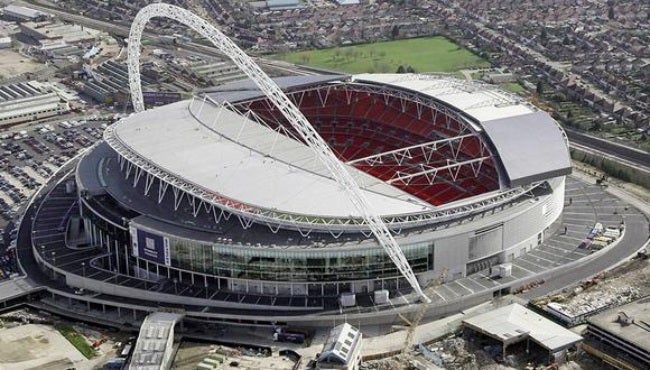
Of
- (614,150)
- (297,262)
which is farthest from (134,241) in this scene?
(614,150)

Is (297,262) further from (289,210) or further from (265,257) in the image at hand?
(289,210)

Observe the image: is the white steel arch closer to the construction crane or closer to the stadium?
the stadium

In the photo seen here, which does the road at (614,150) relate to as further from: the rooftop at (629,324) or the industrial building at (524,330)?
the industrial building at (524,330)

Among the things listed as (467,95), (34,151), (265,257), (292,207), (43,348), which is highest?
(467,95)

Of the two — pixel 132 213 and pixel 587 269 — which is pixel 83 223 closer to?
pixel 132 213

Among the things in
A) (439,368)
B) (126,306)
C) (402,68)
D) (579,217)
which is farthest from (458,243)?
(402,68)
